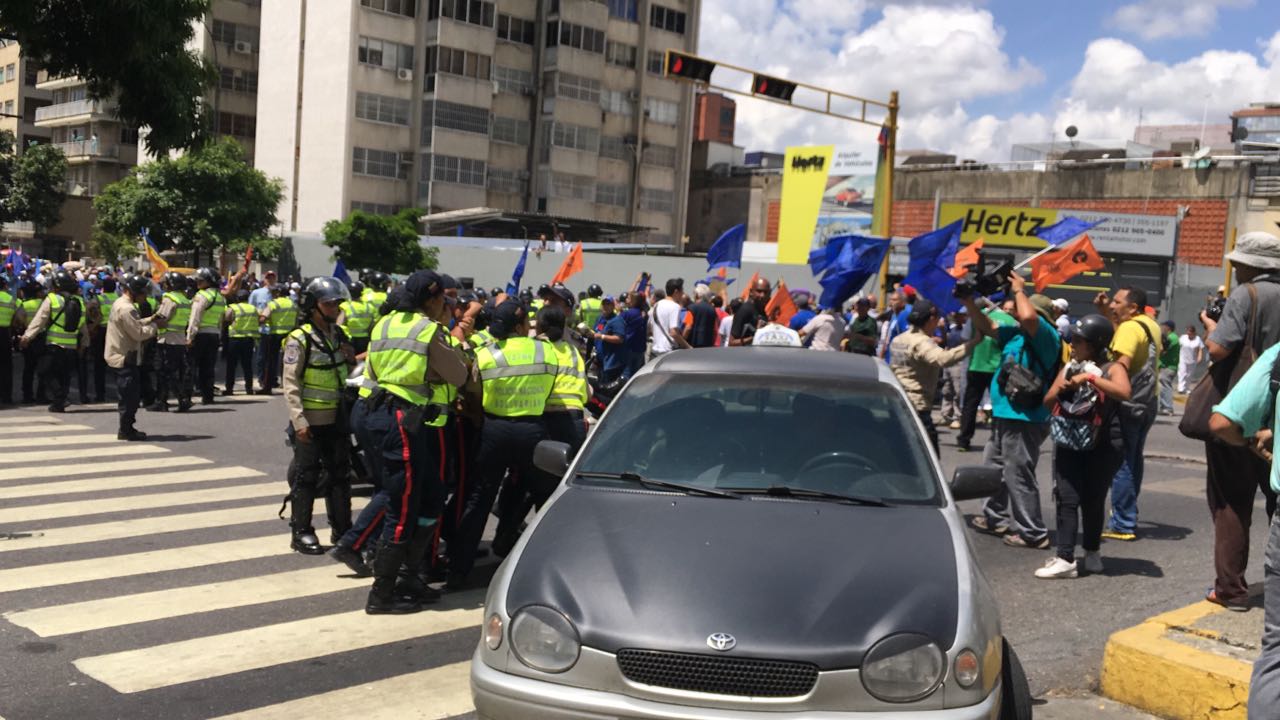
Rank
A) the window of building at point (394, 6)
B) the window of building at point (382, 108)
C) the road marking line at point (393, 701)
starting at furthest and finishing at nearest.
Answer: the window of building at point (382, 108), the window of building at point (394, 6), the road marking line at point (393, 701)

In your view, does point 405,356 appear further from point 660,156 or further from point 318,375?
point 660,156

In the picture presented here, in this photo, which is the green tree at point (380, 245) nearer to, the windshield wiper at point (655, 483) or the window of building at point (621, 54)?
the window of building at point (621, 54)

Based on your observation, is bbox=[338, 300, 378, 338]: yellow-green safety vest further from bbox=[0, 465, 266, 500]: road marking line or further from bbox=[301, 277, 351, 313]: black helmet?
bbox=[301, 277, 351, 313]: black helmet

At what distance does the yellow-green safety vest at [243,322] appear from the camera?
720 inches

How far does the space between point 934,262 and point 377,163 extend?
4523 cm

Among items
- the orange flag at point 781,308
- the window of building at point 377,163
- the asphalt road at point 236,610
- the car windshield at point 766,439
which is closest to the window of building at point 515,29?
the window of building at point 377,163

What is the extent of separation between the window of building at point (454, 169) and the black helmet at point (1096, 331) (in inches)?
2042

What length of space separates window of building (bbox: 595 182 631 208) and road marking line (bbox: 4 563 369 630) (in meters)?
58.0

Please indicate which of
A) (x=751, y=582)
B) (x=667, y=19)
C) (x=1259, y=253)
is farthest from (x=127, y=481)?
(x=667, y=19)

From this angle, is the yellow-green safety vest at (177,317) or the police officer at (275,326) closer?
the yellow-green safety vest at (177,317)

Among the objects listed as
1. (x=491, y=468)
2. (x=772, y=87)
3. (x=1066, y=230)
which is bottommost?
(x=491, y=468)

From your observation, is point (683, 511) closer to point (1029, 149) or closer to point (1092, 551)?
point (1092, 551)

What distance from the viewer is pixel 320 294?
25.9ft

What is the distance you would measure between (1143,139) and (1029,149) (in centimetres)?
2412
